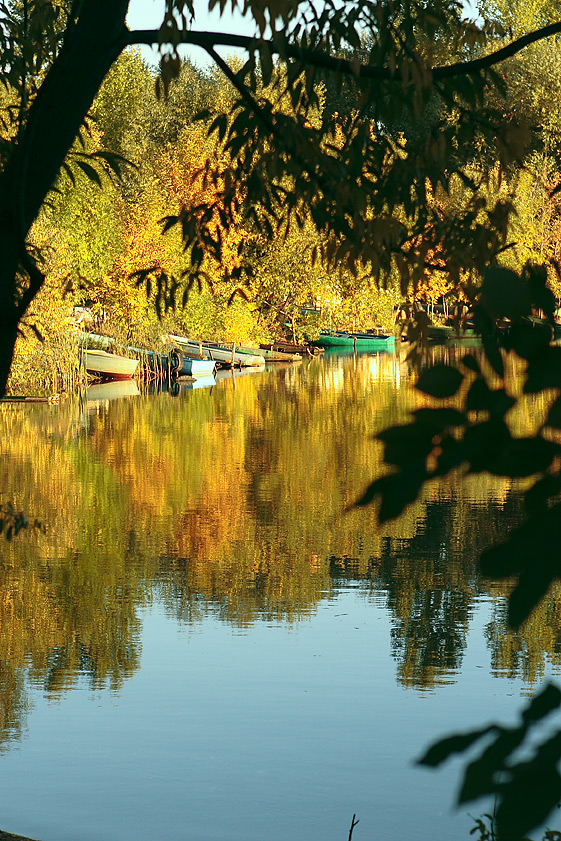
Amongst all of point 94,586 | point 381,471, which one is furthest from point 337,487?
point 381,471

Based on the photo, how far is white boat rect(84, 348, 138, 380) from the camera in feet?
137

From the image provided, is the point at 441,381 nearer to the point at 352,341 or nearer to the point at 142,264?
the point at 142,264

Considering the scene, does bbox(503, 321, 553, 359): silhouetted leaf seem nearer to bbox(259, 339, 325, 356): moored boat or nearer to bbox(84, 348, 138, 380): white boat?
bbox(84, 348, 138, 380): white boat

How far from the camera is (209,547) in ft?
50.2

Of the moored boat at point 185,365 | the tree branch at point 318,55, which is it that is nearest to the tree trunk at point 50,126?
the tree branch at point 318,55

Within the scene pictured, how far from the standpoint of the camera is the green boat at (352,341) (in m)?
67.6

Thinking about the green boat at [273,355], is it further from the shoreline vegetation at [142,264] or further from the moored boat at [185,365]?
the moored boat at [185,365]

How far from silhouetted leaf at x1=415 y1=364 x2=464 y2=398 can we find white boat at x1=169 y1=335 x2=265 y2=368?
47483mm

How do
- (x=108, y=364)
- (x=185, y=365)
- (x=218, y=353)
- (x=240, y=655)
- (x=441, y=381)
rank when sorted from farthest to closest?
(x=218, y=353) → (x=185, y=365) → (x=108, y=364) → (x=240, y=655) → (x=441, y=381)

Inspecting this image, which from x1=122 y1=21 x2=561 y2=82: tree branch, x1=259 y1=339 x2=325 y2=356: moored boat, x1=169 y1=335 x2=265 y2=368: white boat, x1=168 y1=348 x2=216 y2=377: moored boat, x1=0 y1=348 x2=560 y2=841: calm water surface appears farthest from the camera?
x1=259 y1=339 x2=325 y2=356: moored boat

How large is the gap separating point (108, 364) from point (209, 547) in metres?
27.7

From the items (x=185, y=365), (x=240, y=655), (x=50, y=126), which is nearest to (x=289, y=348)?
(x=185, y=365)

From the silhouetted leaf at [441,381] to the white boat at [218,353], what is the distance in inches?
1869

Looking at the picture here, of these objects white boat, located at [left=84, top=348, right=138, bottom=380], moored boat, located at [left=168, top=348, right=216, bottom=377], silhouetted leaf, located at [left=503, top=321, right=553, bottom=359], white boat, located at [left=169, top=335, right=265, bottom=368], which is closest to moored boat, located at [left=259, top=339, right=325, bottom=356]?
white boat, located at [left=169, top=335, right=265, bottom=368]
